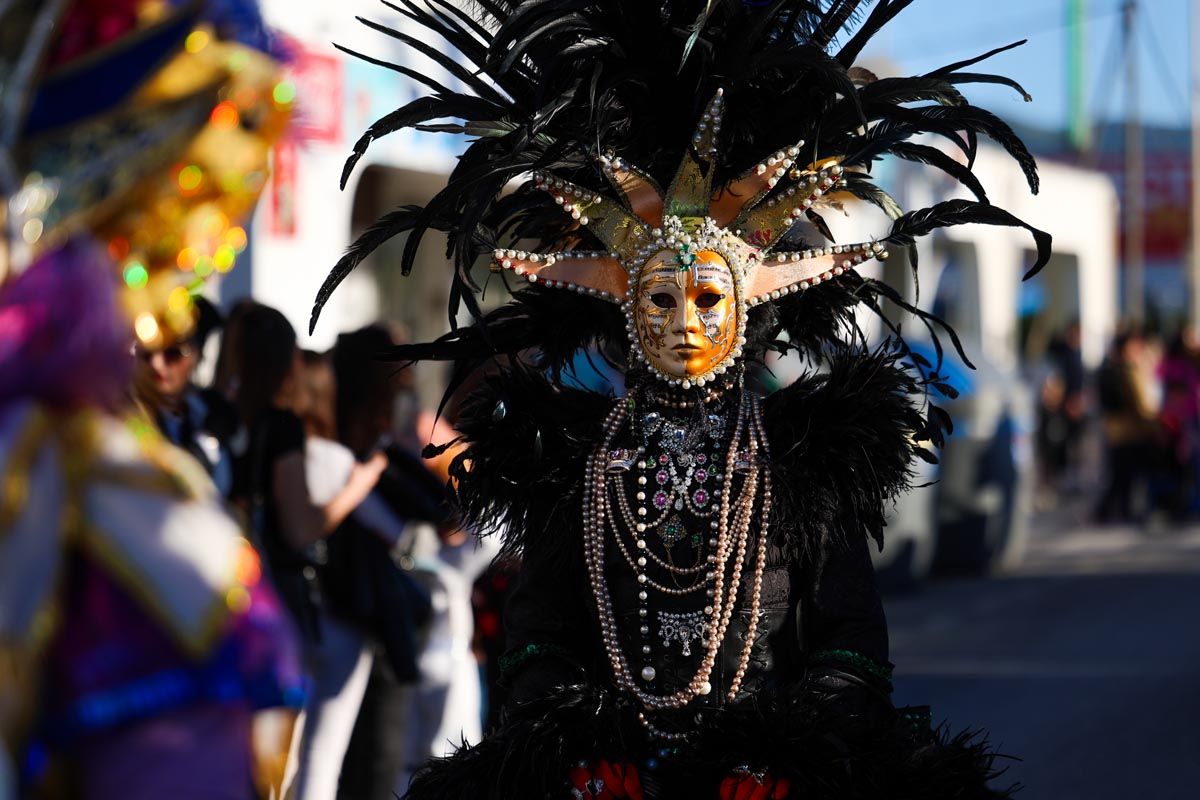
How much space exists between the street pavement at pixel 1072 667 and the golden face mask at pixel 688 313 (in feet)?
8.75

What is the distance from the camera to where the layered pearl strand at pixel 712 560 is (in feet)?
10.0

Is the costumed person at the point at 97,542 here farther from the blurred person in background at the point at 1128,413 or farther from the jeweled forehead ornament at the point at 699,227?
the blurred person in background at the point at 1128,413

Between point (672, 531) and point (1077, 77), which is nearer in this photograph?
point (672, 531)

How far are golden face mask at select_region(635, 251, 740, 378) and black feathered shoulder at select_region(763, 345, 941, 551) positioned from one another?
0.63 ft

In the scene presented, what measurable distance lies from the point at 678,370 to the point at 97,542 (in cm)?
154

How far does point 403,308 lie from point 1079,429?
9169 millimetres

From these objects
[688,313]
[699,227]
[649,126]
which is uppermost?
[649,126]

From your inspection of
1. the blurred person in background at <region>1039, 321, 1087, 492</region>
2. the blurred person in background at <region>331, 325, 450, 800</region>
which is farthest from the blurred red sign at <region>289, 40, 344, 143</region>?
the blurred person in background at <region>1039, 321, 1087, 492</region>

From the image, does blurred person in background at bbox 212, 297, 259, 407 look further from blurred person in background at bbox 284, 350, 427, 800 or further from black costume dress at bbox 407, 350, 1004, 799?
black costume dress at bbox 407, 350, 1004, 799

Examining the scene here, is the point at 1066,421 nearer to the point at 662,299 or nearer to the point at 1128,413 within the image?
the point at 1128,413

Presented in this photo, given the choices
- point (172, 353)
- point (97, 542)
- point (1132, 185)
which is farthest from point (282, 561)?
point (1132, 185)

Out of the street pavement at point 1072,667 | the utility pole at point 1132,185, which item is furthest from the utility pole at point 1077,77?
the street pavement at point 1072,667

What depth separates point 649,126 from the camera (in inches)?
131

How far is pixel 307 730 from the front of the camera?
15.5 feet
